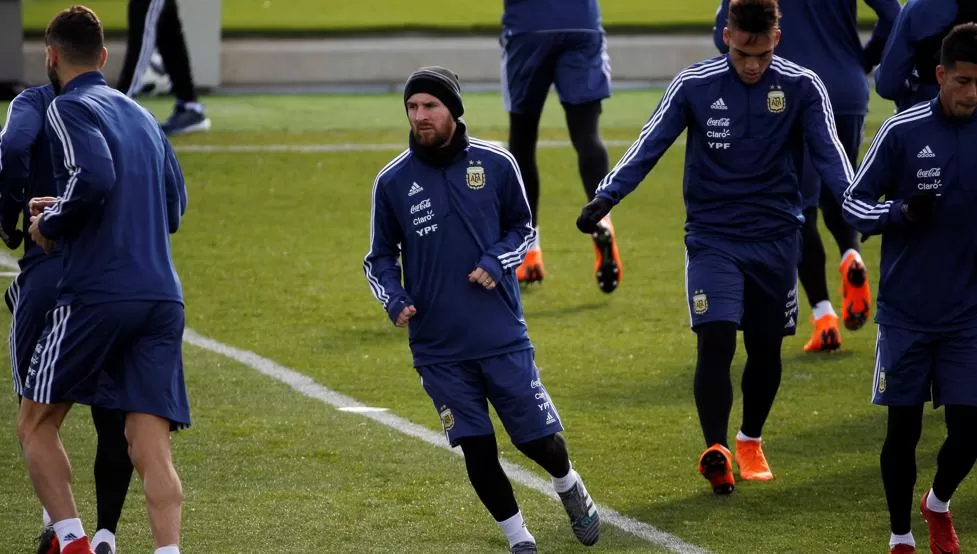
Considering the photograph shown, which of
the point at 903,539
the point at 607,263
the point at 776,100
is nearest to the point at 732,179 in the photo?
the point at 776,100

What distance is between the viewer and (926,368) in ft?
19.2

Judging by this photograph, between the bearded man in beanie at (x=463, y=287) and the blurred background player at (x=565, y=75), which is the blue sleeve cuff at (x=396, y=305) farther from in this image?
the blurred background player at (x=565, y=75)

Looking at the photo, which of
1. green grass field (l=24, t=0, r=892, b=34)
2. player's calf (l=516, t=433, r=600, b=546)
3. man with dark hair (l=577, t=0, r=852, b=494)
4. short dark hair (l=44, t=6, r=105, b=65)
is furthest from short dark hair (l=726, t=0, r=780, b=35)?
green grass field (l=24, t=0, r=892, b=34)

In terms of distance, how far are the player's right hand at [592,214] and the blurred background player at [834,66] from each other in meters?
2.31

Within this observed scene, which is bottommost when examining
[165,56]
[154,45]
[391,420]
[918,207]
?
[165,56]

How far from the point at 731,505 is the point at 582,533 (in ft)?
2.85

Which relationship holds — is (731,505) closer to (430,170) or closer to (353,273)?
(430,170)

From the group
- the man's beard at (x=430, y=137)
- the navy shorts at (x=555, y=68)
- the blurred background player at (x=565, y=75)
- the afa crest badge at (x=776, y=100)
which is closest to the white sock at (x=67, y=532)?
the man's beard at (x=430, y=137)

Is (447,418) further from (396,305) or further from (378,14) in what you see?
(378,14)

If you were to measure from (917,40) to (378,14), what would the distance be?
1763 centimetres

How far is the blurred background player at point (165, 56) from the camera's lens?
14305mm

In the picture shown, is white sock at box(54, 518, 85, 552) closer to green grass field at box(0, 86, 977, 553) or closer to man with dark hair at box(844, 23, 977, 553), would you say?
green grass field at box(0, 86, 977, 553)

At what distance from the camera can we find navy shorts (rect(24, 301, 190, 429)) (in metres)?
5.44

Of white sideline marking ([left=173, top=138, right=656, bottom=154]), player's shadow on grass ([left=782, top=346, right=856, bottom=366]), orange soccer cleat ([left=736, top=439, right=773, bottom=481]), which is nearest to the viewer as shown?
orange soccer cleat ([left=736, top=439, right=773, bottom=481])
